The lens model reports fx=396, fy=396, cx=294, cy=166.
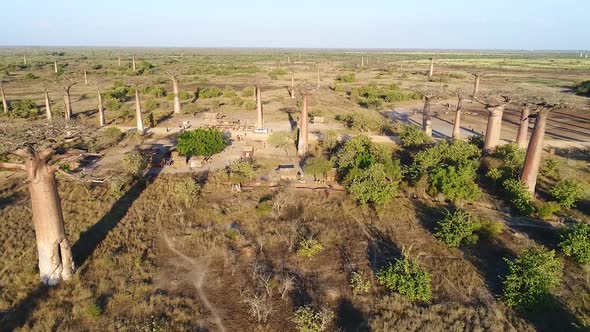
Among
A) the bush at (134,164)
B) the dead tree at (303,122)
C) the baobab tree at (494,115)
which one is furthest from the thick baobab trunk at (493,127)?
the bush at (134,164)

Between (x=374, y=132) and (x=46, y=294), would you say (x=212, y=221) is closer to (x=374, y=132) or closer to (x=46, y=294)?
(x=46, y=294)

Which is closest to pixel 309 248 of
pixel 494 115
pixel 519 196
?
pixel 519 196

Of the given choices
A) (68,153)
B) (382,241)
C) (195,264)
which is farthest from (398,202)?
(68,153)

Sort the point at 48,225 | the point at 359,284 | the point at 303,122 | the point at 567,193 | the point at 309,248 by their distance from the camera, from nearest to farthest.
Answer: the point at 48,225
the point at 359,284
the point at 309,248
the point at 567,193
the point at 303,122

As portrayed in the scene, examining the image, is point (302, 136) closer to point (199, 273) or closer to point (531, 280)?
point (199, 273)

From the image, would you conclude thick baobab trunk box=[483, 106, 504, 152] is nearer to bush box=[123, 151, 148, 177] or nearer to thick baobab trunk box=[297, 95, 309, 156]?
thick baobab trunk box=[297, 95, 309, 156]

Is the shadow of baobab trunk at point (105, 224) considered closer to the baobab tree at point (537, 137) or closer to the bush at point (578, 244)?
the bush at point (578, 244)

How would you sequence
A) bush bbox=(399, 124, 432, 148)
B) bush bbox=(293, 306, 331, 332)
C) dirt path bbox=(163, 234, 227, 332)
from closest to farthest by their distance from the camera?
1. bush bbox=(293, 306, 331, 332)
2. dirt path bbox=(163, 234, 227, 332)
3. bush bbox=(399, 124, 432, 148)

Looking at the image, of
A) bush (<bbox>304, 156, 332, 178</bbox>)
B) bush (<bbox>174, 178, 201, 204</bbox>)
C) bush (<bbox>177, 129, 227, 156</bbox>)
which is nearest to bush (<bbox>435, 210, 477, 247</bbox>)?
bush (<bbox>304, 156, 332, 178</bbox>)
